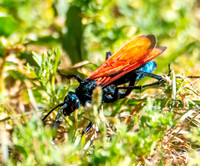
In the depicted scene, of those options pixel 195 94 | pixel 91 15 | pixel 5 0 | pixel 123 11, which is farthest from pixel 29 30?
pixel 195 94

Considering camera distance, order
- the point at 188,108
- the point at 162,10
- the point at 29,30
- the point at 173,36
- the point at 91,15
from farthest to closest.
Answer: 1. the point at 162,10
2. the point at 173,36
3. the point at 29,30
4. the point at 91,15
5. the point at 188,108

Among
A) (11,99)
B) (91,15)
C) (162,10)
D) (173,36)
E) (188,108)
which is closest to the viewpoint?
(188,108)

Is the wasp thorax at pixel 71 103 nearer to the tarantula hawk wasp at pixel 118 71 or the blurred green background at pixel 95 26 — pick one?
the tarantula hawk wasp at pixel 118 71

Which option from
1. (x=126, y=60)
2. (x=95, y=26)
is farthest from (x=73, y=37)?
(x=126, y=60)

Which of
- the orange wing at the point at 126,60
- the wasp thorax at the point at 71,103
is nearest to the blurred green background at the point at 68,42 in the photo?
the wasp thorax at the point at 71,103

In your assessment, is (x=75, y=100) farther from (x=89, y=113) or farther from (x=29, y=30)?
(x=29, y=30)

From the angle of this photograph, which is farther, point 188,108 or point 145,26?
point 145,26

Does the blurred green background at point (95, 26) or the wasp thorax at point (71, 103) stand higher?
the blurred green background at point (95, 26)

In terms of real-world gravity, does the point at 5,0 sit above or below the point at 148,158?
above

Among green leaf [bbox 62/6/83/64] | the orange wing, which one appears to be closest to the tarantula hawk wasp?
the orange wing
